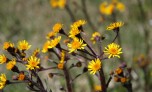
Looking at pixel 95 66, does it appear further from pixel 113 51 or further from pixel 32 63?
pixel 32 63

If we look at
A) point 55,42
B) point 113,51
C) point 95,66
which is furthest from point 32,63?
point 113,51

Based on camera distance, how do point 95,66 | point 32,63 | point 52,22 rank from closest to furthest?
point 95,66 < point 32,63 < point 52,22

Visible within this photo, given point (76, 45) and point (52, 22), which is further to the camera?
point (52, 22)

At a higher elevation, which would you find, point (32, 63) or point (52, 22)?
point (52, 22)

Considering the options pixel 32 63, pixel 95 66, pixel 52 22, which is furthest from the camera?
pixel 52 22

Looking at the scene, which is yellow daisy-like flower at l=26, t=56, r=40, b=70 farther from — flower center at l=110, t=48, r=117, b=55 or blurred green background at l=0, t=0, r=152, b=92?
blurred green background at l=0, t=0, r=152, b=92

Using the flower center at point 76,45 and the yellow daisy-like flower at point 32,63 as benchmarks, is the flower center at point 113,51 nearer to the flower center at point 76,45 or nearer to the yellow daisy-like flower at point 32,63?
the flower center at point 76,45

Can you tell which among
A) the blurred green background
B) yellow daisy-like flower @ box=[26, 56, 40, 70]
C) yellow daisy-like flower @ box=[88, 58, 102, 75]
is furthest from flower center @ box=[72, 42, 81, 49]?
the blurred green background

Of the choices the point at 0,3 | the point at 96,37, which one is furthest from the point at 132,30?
the point at 96,37

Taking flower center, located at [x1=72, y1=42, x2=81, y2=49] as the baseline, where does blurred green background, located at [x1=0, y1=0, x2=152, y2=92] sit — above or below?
above

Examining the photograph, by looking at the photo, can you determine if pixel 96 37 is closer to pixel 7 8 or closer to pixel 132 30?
pixel 132 30

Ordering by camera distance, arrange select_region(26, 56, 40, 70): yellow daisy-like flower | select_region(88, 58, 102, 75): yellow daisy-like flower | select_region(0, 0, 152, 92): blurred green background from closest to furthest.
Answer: select_region(88, 58, 102, 75): yellow daisy-like flower < select_region(26, 56, 40, 70): yellow daisy-like flower < select_region(0, 0, 152, 92): blurred green background
